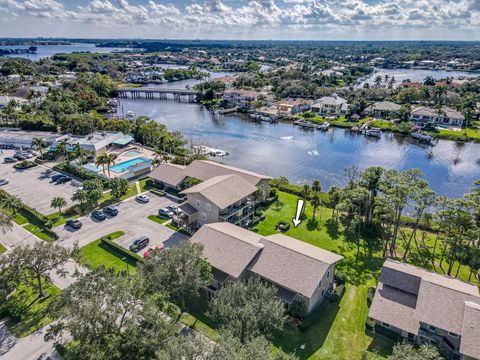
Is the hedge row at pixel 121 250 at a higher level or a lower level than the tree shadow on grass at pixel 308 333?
higher

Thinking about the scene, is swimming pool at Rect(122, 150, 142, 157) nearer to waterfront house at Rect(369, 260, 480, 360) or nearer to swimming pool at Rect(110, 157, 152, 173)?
swimming pool at Rect(110, 157, 152, 173)

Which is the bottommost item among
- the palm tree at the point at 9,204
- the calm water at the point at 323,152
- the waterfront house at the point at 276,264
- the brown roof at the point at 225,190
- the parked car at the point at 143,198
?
the calm water at the point at 323,152

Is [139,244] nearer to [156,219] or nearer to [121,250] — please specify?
[121,250]

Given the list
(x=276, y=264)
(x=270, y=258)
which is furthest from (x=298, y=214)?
(x=276, y=264)

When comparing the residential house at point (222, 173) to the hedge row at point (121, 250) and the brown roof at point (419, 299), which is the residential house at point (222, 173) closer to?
the hedge row at point (121, 250)

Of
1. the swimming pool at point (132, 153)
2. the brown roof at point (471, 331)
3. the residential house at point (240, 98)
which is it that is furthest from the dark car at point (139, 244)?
the residential house at point (240, 98)

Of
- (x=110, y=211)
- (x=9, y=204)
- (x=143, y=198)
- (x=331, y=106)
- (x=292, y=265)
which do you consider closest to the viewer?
(x=292, y=265)

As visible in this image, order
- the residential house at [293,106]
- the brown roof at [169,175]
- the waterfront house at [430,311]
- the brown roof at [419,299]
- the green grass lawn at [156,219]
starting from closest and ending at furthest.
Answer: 1. the waterfront house at [430,311]
2. the brown roof at [419,299]
3. the green grass lawn at [156,219]
4. the brown roof at [169,175]
5. the residential house at [293,106]

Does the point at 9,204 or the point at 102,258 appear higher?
the point at 9,204
